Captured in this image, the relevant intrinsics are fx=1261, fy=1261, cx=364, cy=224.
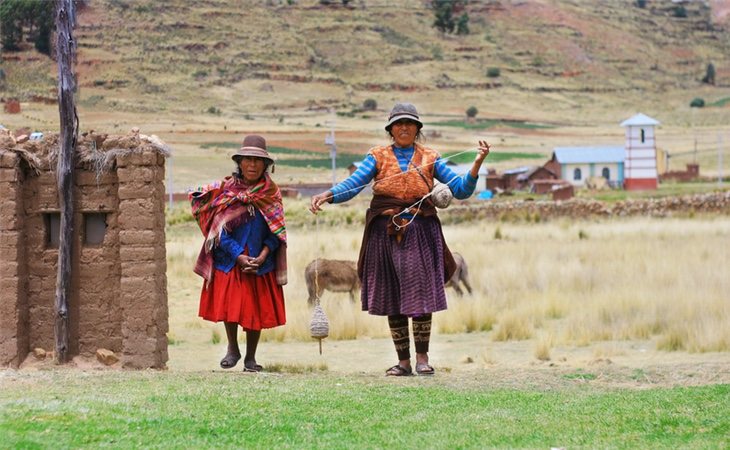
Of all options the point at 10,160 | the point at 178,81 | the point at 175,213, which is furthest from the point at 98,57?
the point at 10,160

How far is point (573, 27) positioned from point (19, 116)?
94.7 m

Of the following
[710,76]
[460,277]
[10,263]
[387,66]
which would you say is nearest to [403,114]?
[10,263]

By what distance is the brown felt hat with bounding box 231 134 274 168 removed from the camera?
980cm

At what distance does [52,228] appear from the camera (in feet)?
34.9

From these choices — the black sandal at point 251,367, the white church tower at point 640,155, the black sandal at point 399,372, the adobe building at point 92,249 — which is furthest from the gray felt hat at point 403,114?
the white church tower at point 640,155

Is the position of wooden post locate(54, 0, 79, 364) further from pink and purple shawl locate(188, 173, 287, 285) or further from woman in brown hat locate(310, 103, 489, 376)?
woman in brown hat locate(310, 103, 489, 376)

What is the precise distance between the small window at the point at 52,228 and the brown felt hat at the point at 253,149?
5.83 feet

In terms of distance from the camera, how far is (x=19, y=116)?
43344 millimetres

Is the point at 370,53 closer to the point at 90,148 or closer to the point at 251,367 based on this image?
the point at 90,148

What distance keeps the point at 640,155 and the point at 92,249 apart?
48.6 meters

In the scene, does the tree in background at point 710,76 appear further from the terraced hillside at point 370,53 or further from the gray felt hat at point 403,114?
the gray felt hat at point 403,114

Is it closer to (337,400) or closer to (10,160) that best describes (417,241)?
(337,400)

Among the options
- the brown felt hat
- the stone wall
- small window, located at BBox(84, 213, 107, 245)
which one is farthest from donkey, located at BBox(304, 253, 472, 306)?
the stone wall

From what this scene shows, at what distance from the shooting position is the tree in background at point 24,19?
26.1 meters
